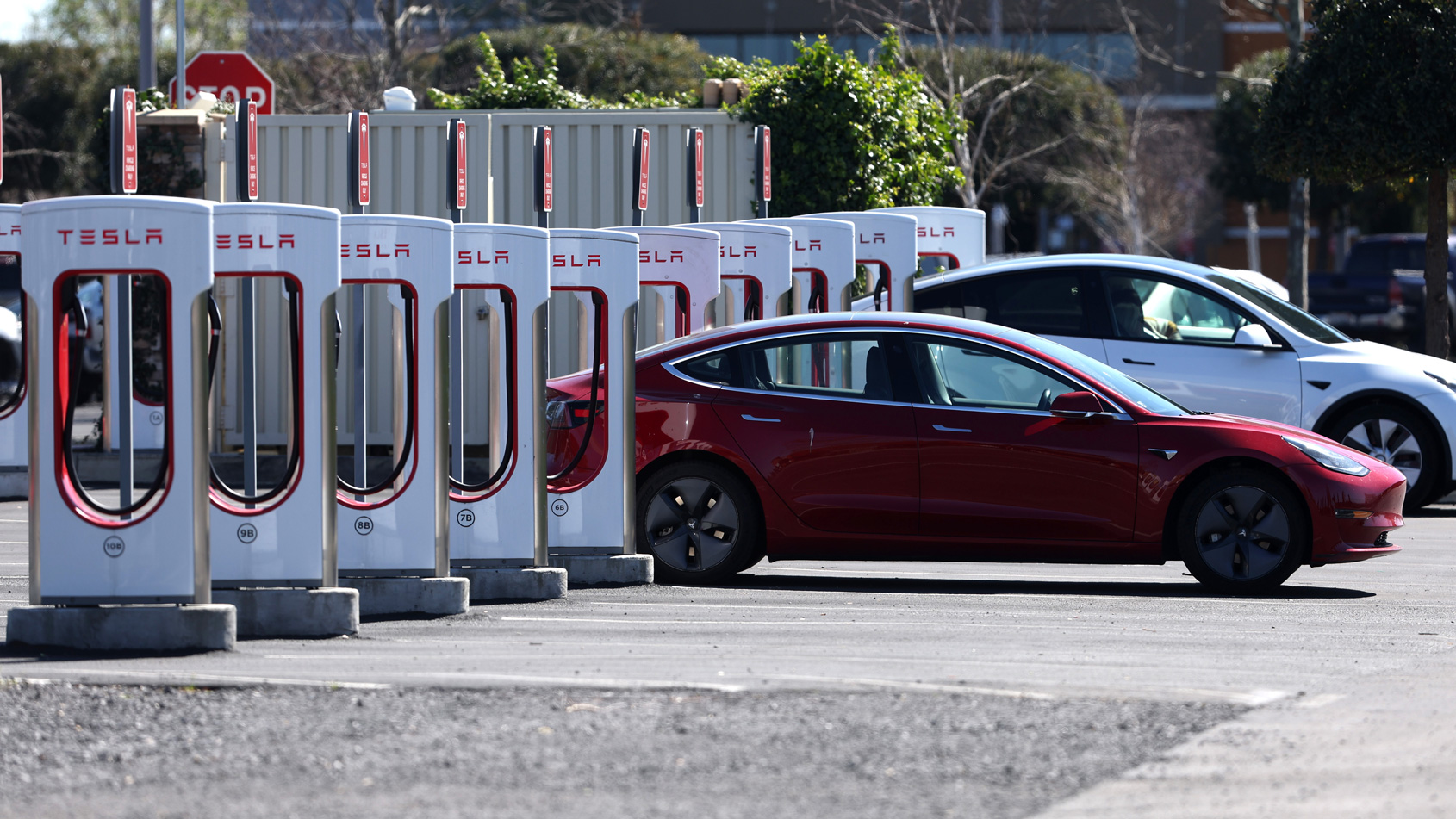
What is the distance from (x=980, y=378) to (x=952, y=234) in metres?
6.11

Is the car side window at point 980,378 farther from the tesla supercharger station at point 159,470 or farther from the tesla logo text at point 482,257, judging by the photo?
the tesla supercharger station at point 159,470

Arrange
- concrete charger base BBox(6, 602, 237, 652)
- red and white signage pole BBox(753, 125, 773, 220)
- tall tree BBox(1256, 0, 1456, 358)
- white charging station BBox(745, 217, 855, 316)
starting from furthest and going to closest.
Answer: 1. tall tree BBox(1256, 0, 1456, 358)
2. red and white signage pole BBox(753, 125, 773, 220)
3. white charging station BBox(745, 217, 855, 316)
4. concrete charger base BBox(6, 602, 237, 652)

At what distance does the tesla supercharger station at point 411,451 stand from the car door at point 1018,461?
2.58 metres

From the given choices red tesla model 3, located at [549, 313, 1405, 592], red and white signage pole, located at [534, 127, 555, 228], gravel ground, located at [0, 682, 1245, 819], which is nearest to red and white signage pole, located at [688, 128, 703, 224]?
red and white signage pole, located at [534, 127, 555, 228]

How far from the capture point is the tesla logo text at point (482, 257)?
9.15 m

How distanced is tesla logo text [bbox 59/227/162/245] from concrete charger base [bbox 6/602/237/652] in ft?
4.62

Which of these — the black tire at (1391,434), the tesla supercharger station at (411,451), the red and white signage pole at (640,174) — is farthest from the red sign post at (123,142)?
the black tire at (1391,434)

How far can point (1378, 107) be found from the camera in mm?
17797

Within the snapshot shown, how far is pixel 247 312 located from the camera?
28.6 ft

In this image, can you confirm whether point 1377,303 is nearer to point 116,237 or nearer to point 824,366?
point 824,366

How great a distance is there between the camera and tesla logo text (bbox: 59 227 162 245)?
7.38 meters

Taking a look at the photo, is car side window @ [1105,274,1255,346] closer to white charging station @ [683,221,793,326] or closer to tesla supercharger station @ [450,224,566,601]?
white charging station @ [683,221,793,326]

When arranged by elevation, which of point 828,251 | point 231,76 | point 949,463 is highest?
point 231,76

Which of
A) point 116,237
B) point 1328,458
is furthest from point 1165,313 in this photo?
point 116,237
